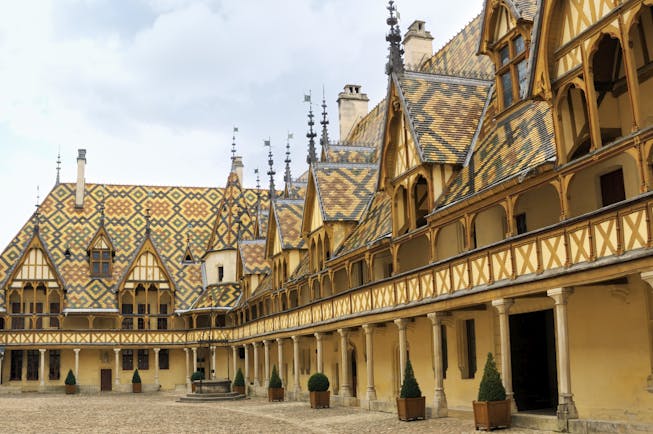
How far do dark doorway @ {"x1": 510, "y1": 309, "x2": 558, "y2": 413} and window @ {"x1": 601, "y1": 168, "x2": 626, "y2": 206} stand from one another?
15.1 ft

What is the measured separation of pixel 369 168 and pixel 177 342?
2362 centimetres

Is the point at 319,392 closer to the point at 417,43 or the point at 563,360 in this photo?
the point at 563,360

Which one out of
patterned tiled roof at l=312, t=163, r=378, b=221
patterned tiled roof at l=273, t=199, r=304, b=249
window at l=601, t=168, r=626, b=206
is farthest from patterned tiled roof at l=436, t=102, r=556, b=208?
patterned tiled roof at l=273, t=199, r=304, b=249

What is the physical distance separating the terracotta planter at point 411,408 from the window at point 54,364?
115 feet

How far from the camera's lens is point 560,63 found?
15500 mm

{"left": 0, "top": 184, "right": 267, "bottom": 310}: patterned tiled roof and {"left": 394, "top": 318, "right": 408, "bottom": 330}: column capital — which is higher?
{"left": 0, "top": 184, "right": 267, "bottom": 310}: patterned tiled roof

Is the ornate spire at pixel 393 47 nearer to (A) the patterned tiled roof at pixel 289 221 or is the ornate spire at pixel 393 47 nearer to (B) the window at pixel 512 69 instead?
(B) the window at pixel 512 69

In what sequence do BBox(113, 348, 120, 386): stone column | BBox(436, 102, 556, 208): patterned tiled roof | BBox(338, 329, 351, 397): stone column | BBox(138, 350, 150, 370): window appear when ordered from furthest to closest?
1. BBox(138, 350, 150, 370): window
2. BBox(113, 348, 120, 386): stone column
3. BBox(338, 329, 351, 397): stone column
4. BBox(436, 102, 556, 208): patterned tiled roof

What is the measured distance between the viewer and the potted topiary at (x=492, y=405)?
51.5 feet

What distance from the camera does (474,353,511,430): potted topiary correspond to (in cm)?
1570

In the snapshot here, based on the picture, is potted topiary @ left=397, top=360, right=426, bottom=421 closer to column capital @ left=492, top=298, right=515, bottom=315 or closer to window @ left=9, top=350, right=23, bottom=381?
column capital @ left=492, top=298, right=515, bottom=315

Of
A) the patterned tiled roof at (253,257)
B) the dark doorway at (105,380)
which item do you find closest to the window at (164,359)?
the dark doorway at (105,380)

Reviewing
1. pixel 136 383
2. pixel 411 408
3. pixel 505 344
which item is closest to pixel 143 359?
pixel 136 383

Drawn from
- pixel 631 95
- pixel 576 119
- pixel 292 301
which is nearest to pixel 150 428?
pixel 576 119
